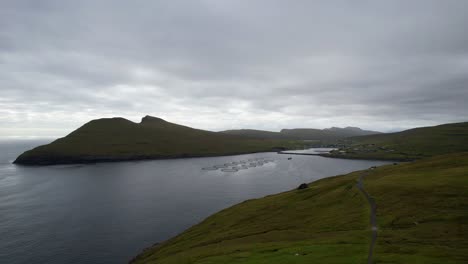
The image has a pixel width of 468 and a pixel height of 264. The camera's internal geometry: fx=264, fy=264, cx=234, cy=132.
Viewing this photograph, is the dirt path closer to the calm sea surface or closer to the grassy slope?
the grassy slope

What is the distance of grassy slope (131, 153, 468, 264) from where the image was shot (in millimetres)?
31750

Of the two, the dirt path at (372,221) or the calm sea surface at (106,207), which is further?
the calm sea surface at (106,207)

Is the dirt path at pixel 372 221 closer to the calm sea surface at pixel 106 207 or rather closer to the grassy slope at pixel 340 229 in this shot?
the grassy slope at pixel 340 229

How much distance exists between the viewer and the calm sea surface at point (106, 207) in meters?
72.2

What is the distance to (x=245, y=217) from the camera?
71.2 metres

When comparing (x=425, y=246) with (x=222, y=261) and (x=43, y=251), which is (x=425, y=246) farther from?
(x=43, y=251)

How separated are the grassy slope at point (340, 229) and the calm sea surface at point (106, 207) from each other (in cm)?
1763

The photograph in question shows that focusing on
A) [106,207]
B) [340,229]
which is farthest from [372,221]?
[106,207]

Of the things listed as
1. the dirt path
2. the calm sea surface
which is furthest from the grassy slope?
the calm sea surface

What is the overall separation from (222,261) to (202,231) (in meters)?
32.3

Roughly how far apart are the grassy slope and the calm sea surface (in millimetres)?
17630

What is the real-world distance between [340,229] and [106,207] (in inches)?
3981

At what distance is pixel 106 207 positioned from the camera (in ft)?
372

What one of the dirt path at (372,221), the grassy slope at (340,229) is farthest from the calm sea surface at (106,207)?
the dirt path at (372,221)
